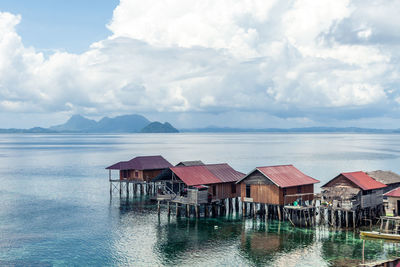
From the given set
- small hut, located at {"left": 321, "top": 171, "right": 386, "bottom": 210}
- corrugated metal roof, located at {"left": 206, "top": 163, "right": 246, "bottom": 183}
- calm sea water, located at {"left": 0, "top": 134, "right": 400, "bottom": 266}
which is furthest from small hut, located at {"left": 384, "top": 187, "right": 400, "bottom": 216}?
corrugated metal roof, located at {"left": 206, "top": 163, "right": 246, "bottom": 183}

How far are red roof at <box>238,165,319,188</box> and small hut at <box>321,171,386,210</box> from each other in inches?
139

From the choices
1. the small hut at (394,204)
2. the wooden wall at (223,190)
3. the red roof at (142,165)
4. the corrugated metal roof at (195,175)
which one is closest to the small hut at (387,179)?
the small hut at (394,204)

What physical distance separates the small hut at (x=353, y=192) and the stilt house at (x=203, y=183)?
47.1 feet

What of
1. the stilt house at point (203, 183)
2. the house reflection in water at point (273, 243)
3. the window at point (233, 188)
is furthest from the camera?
the window at point (233, 188)

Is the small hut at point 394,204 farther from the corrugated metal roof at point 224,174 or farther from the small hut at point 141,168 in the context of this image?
the small hut at point 141,168

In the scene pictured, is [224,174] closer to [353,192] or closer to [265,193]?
[265,193]

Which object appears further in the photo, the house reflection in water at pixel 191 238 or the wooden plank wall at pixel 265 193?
the wooden plank wall at pixel 265 193

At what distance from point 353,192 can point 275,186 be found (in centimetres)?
1010

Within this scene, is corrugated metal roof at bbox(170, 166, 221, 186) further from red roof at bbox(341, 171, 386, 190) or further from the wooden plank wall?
red roof at bbox(341, 171, 386, 190)

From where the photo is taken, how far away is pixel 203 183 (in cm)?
5709

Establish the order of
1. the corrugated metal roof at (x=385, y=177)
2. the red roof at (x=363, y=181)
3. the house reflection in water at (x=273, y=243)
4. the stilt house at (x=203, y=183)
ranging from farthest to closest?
the corrugated metal roof at (x=385, y=177), the stilt house at (x=203, y=183), the red roof at (x=363, y=181), the house reflection in water at (x=273, y=243)

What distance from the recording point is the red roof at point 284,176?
174 feet

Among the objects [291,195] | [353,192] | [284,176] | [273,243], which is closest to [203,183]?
[284,176]

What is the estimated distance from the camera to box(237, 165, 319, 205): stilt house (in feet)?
173
